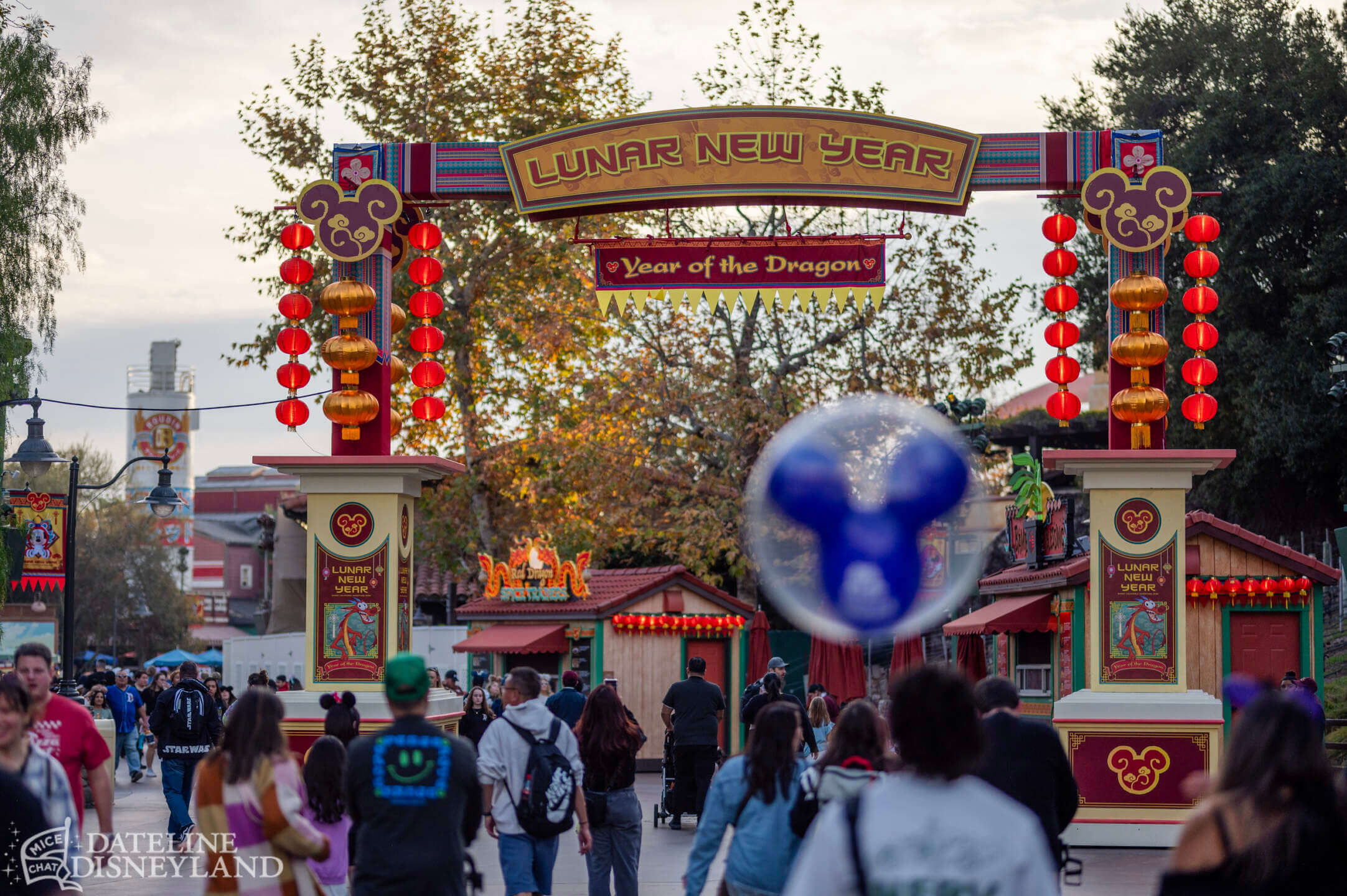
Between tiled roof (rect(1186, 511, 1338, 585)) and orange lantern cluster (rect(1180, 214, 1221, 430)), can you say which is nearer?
orange lantern cluster (rect(1180, 214, 1221, 430))

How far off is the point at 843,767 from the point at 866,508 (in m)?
23.2

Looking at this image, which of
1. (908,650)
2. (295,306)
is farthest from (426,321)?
(908,650)

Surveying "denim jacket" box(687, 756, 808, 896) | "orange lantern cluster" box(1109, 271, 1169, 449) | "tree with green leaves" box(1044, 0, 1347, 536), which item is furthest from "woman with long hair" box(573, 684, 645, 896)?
"tree with green leaves" box(1044, 0, 1347, 536)

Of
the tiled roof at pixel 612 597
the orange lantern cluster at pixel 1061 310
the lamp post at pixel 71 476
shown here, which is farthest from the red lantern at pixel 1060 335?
the tiled roof at pixel 612 597

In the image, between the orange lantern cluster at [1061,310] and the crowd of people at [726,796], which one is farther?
the orange lantern cluster at [1061,310]

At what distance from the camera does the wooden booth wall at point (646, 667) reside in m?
25.9

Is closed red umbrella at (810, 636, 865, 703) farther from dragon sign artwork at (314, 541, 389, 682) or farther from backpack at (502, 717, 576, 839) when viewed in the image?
backpack at (502, 717, 576, 839)

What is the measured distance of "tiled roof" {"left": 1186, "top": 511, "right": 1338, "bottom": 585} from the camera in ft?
59.5

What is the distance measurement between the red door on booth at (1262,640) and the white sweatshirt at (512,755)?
41.0 feet

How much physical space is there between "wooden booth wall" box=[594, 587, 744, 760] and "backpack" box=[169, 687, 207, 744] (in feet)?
39.4

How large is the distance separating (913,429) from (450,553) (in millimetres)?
11288

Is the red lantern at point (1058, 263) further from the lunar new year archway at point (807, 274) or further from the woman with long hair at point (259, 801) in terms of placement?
the woman with long hair at point (259, 801)

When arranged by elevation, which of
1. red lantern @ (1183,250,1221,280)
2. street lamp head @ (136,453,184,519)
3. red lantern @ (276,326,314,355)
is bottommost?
street lamp head @ (136,453,184,519)

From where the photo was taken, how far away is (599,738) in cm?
923
